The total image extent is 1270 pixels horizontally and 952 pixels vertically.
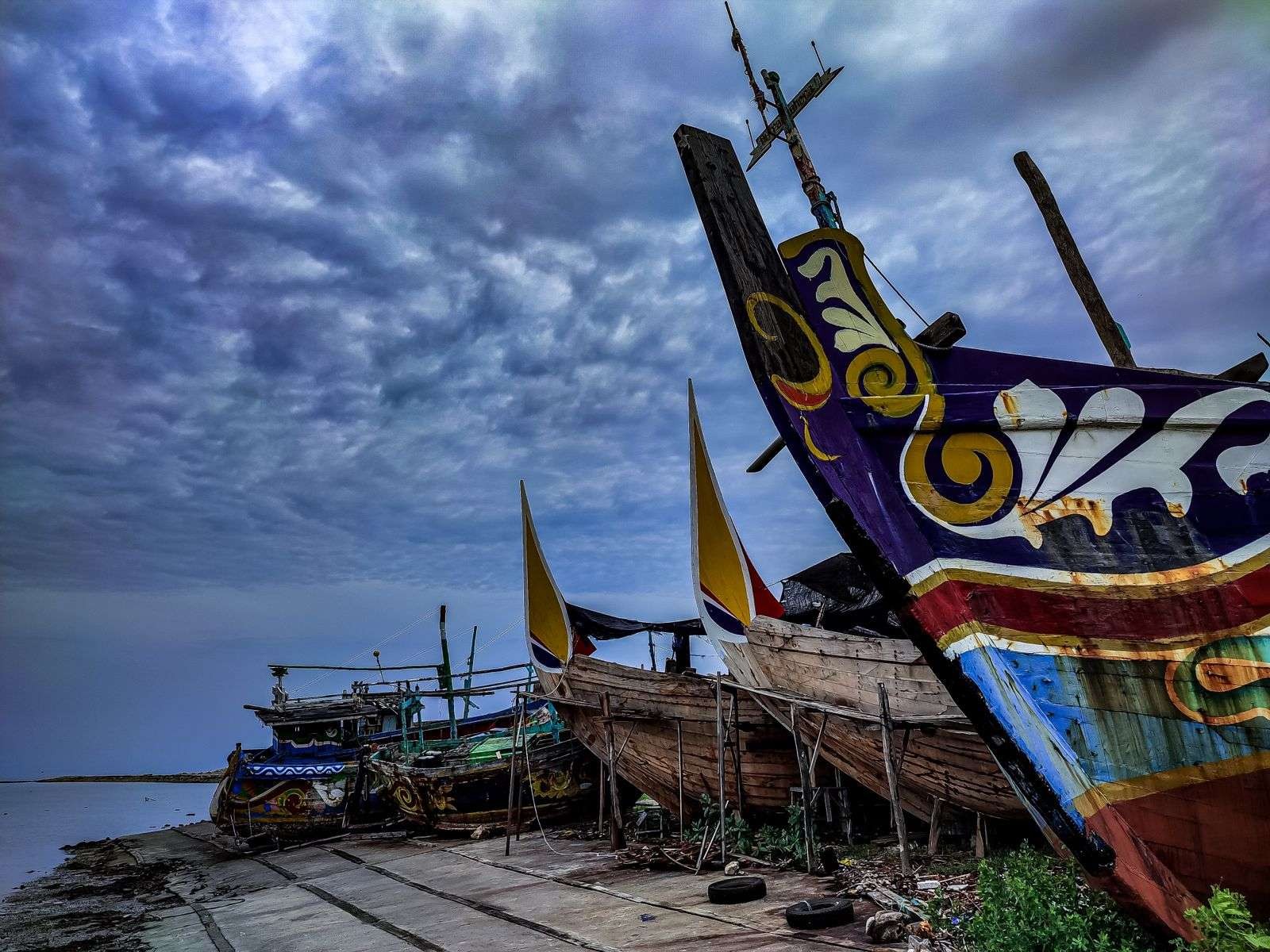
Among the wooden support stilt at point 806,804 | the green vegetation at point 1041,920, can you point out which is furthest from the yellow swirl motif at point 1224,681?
the wooden support stilt at point 806,804

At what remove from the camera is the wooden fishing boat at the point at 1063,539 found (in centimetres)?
325

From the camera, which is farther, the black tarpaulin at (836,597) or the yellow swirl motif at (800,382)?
the black tarpaulin at (836,597)

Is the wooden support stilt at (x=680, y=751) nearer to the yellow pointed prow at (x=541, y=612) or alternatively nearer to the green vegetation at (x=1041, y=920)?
the yellow pointed prow at (x=541, y=612)

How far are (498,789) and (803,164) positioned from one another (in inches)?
531

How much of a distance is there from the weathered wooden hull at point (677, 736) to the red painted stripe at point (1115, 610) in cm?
663

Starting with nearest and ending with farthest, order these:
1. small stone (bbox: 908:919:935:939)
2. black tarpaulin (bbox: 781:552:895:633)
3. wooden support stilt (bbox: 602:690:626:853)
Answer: small stone (bbox: 908:919:935:939)
wooden support stilt (bbox: 602:690:626:853)
black tarpaulin (bbox: 781:552:895:633)

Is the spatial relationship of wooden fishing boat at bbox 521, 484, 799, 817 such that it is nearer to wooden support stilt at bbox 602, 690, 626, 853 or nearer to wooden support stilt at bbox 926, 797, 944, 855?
wooden support stilt at bbox 602, 690, 626, 853

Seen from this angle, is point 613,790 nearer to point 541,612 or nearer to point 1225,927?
point 541,612

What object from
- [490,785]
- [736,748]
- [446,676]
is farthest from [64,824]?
[736,748]

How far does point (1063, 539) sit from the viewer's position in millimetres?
3641

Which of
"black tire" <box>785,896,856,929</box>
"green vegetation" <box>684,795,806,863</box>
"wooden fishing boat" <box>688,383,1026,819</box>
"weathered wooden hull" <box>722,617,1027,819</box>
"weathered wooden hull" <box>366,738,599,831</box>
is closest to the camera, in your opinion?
A: "black tire" <box>785,896,856,929</box>

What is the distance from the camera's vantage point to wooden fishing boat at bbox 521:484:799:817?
10141 mm

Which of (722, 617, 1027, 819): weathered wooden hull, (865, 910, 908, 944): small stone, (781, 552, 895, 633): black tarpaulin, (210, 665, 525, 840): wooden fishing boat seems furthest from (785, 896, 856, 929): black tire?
(210, 665, 525, 840): wooden fishing boat

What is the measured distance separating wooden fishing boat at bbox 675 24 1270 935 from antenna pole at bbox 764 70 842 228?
999 cm
